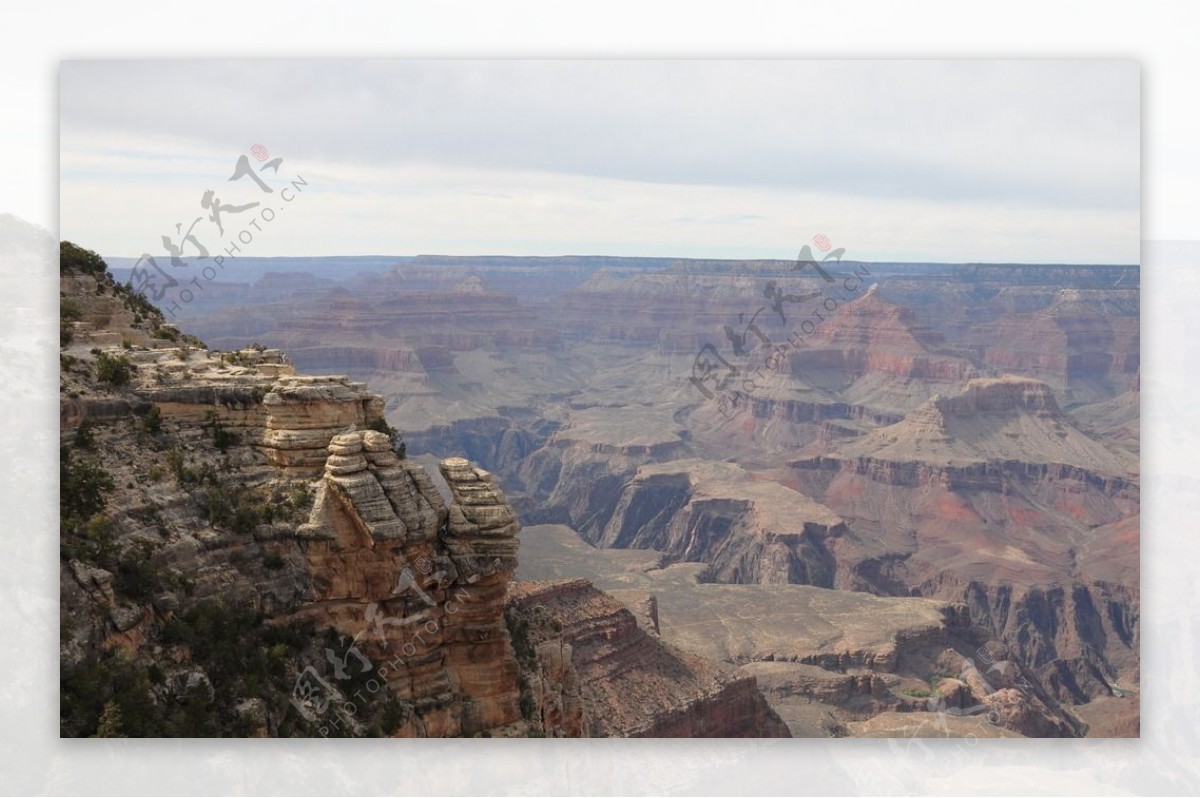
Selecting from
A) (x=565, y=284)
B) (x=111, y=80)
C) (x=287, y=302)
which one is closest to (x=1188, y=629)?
(x=111, y=80)

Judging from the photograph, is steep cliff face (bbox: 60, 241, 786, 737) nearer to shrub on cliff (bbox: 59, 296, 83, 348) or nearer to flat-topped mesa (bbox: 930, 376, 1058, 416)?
shrub on cliff (bbox: 59, 296, 83, 348)

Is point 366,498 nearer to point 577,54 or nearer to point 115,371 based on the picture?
point 115,371

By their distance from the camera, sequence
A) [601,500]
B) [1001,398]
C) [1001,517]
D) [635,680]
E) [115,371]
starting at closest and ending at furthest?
[115,371] → [635,680] → [1001,517] → [1001,398] → [601,500]

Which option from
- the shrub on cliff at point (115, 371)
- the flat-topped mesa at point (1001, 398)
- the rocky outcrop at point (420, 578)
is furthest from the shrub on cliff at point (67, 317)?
the flat-topped mesa at point (1001, 398)

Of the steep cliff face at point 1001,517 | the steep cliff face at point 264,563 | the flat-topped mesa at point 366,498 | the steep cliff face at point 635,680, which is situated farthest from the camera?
the steep cliff face at point 1001,517

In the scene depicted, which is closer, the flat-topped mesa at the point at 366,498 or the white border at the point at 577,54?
the flat-topped mesa at the point at 366,498

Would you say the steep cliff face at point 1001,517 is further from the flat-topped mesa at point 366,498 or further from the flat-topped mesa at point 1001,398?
the flat-topped mesa at point 366,498

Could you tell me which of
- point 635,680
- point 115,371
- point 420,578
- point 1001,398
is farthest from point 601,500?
point 115,371
